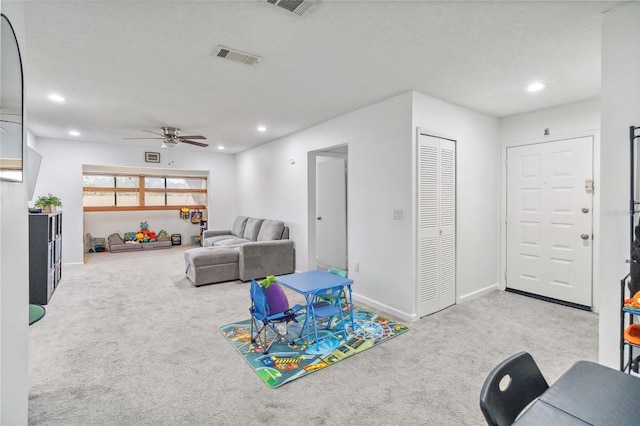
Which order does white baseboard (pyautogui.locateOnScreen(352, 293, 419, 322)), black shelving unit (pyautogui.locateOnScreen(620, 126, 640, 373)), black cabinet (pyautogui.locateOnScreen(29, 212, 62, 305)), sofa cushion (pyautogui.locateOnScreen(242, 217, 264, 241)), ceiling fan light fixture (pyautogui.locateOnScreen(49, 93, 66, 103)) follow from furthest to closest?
1. sofa cushion (pyautogui.locateOnScreen(242, 217, 264, 241))
2. black cabinet (pyautogui.locateOnScreen(29, 212, 62, 305))
3. ceiling fan light fixture (pyautogui.locateOnScreen(49, 93, 66, 103))
4. white baseboard (pyautogui.locateOnScreen(352, 293, 419, 322))
5. black shelving unit (pyautogui.locateOnScreen(620, 126, 640, 373))

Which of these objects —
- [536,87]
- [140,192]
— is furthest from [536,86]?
[140,192]

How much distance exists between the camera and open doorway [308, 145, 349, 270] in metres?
5.62

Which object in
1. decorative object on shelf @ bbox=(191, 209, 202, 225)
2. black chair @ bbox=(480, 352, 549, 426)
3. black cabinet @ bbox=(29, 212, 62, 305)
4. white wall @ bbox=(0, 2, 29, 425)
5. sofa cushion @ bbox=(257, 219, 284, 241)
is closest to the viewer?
black chair @ bbox=(480, 352, 549, 426)

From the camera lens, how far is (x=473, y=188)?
4.13 metres

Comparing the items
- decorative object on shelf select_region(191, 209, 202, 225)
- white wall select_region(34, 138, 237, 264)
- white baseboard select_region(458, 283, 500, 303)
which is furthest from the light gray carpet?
decorative object on shelf select_region(191, 209, 202, 225)

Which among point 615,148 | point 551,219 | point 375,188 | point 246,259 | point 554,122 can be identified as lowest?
point 246,259

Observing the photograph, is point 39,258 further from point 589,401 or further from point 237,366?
point 589,401

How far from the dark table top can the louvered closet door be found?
2.34m

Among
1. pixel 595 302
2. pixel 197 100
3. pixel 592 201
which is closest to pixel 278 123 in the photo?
pixel 197 100

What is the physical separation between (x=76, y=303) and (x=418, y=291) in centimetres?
423

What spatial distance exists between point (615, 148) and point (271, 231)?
184 inches

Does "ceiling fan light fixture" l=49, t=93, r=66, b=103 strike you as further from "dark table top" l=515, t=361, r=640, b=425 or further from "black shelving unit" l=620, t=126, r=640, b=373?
"black shelving unit" l=620, t=126, r=640, b=373

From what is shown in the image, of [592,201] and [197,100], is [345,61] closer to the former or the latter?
[197,100]

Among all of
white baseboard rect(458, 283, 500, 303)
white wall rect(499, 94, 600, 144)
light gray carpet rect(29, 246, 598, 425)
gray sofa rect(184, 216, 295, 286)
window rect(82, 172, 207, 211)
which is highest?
white wall rect(499, 94, 600, 144)
